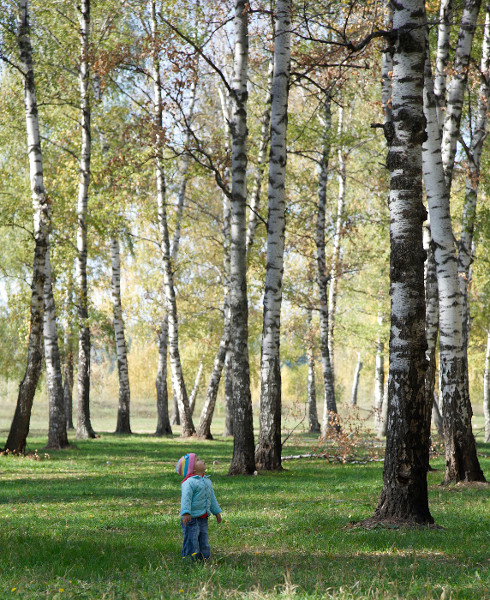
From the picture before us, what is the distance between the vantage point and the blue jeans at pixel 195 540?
6301mm

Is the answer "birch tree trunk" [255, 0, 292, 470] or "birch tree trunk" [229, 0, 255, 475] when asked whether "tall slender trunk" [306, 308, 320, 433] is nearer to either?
"birch tree trunk" [255, 0, 292, 470]

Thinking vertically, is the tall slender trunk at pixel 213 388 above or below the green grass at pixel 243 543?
above

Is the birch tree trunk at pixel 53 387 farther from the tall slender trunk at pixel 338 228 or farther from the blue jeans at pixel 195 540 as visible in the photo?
the blue jeans at pixel 195 540

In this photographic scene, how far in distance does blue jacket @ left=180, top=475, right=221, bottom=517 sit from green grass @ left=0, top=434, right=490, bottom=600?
1.49 ft

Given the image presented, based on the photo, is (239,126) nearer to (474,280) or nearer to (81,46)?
(81,46)

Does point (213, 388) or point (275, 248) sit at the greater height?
point (275, 248)

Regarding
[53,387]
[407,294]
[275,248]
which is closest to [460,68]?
[275,248]

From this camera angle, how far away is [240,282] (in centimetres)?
1386

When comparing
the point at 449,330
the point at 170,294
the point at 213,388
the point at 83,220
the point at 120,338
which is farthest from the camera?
the point at 120,338

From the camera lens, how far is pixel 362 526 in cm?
763

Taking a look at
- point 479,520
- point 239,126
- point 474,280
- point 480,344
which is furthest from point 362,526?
point 480,344

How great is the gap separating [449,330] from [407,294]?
160 inches

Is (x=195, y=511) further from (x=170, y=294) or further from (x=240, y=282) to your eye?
(x=170, y=294)

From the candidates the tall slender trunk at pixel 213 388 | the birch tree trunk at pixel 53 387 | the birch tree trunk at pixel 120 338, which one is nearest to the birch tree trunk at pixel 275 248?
the birch tree trunk at pixel 53 387
